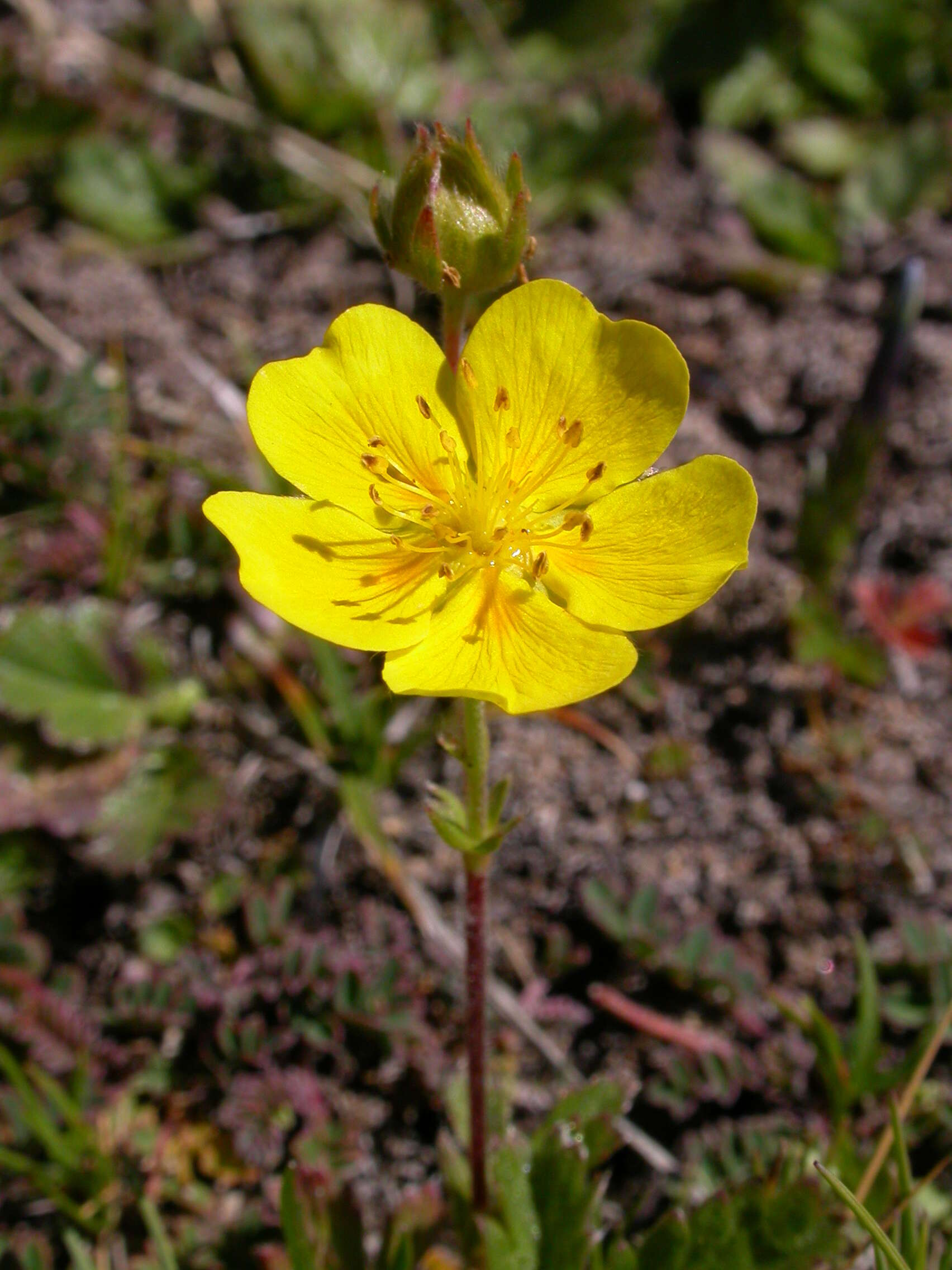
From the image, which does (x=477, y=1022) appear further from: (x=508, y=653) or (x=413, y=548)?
(x=413, y=548)

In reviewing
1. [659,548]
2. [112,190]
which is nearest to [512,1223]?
[659,548]

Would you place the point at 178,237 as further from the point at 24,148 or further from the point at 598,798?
the point at 598,798

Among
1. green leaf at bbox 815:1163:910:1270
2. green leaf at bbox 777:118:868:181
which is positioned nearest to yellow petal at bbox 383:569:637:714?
green leaf at bbox 815:1163:910:1270

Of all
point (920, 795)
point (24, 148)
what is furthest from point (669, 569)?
point (24, 148)

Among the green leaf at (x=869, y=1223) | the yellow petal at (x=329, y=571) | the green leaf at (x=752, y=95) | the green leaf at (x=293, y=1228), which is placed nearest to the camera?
the green leaf at (x=869, y=1223)

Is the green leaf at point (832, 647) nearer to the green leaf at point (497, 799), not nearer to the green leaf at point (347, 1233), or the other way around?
the green leaf at point (497, 799)

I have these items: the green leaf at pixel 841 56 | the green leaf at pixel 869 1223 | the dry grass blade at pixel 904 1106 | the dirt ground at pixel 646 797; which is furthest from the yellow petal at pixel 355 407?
the green leaf at pixel 841 56

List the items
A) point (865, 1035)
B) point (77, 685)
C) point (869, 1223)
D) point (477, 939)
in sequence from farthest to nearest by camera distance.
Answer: point (77, 685)
point (865, 1035)
point (477, 939)
point (869, 1223)
